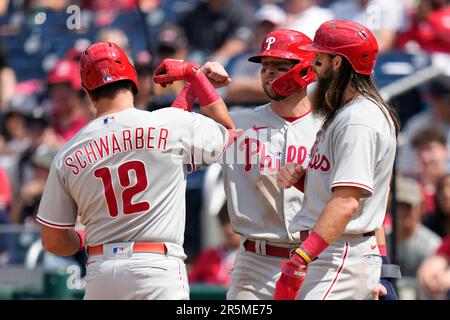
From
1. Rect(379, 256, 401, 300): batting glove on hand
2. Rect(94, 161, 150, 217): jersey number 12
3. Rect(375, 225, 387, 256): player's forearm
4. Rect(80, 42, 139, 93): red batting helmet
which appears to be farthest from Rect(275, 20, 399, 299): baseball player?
Rect(80, 42, 139, 93): red batting helmet

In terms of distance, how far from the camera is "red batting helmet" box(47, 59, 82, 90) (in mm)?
10039

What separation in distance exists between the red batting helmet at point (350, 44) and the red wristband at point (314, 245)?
33.4 inches

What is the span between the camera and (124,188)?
504cm

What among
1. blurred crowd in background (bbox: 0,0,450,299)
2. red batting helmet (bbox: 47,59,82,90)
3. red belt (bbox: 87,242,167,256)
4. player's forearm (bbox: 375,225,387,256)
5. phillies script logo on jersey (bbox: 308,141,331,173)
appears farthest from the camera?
red batting helmet (bbox: 47,59,82,90)

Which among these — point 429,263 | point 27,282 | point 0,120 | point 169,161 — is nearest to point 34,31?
point 0,120

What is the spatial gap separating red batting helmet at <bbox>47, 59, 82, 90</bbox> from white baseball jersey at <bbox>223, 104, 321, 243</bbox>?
435cm

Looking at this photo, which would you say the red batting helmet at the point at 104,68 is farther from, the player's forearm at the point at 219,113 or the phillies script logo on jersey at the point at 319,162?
the phillies script logo on jersey at the point at 319,162

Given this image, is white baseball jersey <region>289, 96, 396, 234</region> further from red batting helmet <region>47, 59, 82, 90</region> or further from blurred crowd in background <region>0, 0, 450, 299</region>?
red batting helmet <region>47, 59, 82, 90</region>

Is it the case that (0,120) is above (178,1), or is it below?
below

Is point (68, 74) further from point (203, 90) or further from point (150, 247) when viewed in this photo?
point (150, 247)

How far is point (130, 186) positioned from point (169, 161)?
0.22m

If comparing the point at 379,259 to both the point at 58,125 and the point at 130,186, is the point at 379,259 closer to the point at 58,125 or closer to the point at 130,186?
the point at 130,186

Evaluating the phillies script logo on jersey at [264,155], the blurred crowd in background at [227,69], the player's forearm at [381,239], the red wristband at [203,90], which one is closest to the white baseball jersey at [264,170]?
the phillies script logo on jersey at [264,155]
